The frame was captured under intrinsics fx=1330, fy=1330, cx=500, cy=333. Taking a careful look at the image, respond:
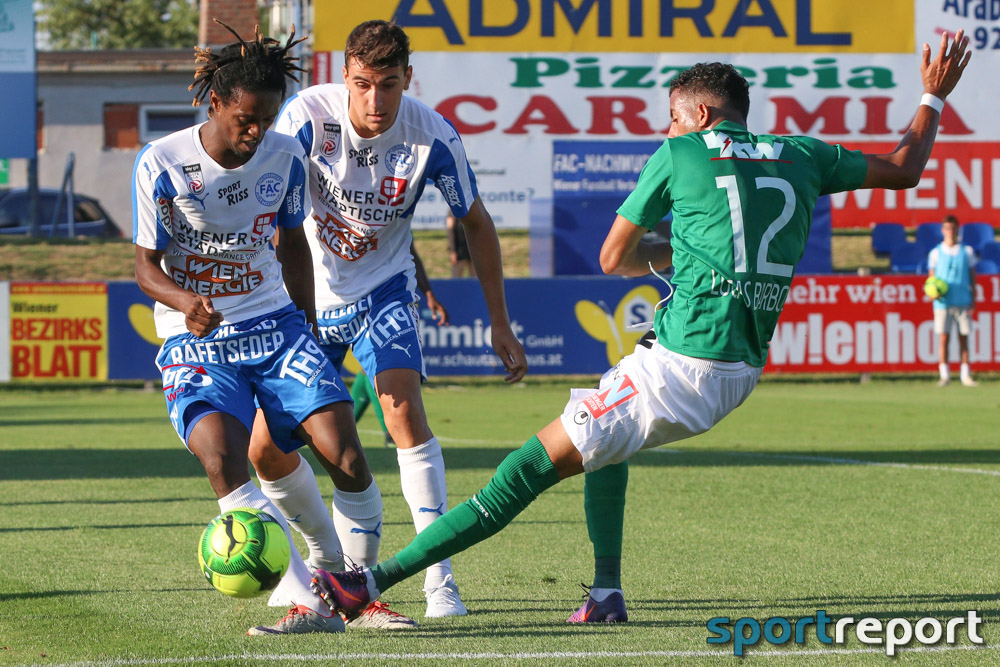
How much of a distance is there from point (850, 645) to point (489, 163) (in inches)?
650

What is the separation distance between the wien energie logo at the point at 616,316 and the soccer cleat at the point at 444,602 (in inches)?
473

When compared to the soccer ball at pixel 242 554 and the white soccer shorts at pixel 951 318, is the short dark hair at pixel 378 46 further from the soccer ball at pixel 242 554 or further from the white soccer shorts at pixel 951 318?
the white soccer shorts at pixel 951 318

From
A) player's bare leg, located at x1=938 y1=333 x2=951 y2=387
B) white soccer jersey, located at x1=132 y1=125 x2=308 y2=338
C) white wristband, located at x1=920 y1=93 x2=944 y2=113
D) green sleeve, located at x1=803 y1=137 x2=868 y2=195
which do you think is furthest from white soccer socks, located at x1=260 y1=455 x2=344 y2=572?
player's bare leg, located at x1=938 y1=333 x2=951 y2=387

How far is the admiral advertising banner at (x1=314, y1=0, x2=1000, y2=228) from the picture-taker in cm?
2008

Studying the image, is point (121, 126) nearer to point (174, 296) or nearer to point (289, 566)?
point (174, 296)

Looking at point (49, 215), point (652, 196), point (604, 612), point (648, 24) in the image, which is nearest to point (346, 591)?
point (604, 612)

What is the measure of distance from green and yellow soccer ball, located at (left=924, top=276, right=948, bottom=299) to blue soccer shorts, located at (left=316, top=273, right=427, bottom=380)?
42.2 ft

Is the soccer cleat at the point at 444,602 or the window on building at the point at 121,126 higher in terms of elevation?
the window on building at the point at 121,126

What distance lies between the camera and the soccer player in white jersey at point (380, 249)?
5.10 meters

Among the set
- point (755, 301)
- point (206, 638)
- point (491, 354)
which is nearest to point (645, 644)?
point (755, 301)

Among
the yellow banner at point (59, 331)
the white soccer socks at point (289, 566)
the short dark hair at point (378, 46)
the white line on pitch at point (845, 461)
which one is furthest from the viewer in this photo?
the yellow banner at point (59, 331)

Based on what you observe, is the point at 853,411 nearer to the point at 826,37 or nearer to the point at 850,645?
the point at 826,37

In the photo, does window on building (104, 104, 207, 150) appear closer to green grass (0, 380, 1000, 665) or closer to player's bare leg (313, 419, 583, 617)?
green grass (0, 380, 1000, 665)

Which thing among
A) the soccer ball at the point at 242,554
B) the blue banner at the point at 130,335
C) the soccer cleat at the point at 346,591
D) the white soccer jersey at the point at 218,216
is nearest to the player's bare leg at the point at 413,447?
the white soccer jersey at the point at 218,216
